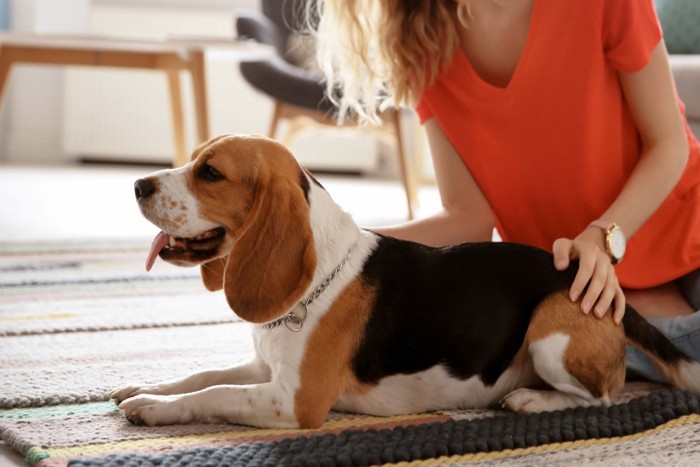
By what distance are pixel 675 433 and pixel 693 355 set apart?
0.31 meters

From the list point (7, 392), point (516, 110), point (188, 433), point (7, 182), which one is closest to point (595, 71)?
point (516, 110)

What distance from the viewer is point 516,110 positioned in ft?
5.80

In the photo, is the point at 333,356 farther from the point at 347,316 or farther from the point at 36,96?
the point at 36,96

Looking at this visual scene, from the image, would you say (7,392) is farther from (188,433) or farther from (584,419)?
(584,419)

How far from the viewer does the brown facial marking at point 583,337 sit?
1.37m

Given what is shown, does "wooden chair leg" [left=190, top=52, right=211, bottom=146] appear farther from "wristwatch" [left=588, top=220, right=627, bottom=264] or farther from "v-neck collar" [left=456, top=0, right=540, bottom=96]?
"wristwatch" [left=588, top=220, right=627, bottom=264]

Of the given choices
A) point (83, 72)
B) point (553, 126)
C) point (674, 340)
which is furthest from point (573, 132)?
point (83, 72)

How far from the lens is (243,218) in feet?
4.34

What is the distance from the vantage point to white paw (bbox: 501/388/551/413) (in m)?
1.39

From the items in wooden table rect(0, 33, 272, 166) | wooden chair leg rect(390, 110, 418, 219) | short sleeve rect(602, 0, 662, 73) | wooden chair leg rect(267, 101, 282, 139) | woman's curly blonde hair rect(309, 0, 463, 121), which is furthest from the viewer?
wooden chair leg rect(267, 101, 282, 139)

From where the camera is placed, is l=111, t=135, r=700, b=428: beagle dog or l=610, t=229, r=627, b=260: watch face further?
l=610, t=229, r=627, b=260: watch face

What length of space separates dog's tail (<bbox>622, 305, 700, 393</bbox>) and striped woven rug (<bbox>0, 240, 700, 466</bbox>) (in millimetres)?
31

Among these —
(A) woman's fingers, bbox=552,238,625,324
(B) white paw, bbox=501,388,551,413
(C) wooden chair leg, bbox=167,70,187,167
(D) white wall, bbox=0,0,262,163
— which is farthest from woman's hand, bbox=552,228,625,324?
(D) white wall, bbox=0,0,262,163

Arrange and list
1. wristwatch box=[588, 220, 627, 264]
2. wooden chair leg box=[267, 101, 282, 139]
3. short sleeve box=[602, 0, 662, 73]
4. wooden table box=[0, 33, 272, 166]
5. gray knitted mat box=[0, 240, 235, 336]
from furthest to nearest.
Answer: wooden chair leg box=[267, 101, 282, 139] < wooden table box=[0, 33, 272, 166] < gray knitted mat box=[0, 240, 235, 336] < short sleeve box=[602, 0, 662, 73] < wristwatch box=[588, 220, 627, 264]
